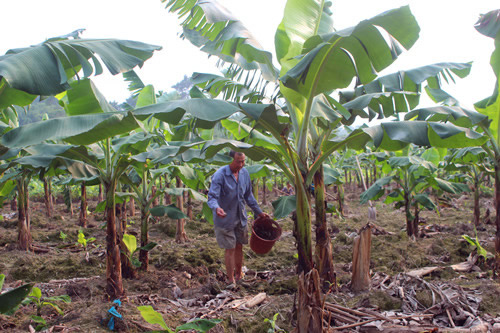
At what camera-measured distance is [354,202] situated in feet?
47.6

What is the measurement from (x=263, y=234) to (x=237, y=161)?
40.1 inches

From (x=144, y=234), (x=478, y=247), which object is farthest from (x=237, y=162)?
(x=478, y=247)

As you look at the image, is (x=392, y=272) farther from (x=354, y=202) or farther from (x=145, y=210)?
(x=354, y=202)

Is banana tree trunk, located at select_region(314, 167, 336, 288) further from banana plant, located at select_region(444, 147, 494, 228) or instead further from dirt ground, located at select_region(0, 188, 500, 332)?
banana plant, located at select_region(444, 147, 494, 228)

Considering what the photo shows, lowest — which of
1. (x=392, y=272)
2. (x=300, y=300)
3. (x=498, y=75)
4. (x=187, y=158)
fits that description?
(x=392, y=272)

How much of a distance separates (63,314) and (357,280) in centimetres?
303

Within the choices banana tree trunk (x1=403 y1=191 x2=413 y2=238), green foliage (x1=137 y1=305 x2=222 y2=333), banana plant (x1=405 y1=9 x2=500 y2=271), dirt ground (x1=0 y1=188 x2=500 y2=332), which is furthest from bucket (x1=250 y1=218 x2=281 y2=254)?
banana tree trunk (x1=403 y1=191 x2=413 y2=238)

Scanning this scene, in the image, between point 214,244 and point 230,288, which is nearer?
point 230,288

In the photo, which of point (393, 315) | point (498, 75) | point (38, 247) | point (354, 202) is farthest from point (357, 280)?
point (354, 202)

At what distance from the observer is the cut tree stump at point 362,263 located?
3.82 m

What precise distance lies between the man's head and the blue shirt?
94mm

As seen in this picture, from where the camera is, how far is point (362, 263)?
12.5 ft

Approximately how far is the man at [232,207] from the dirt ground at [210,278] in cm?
31

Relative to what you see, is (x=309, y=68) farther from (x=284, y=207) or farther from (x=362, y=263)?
(x=362, y=263)
